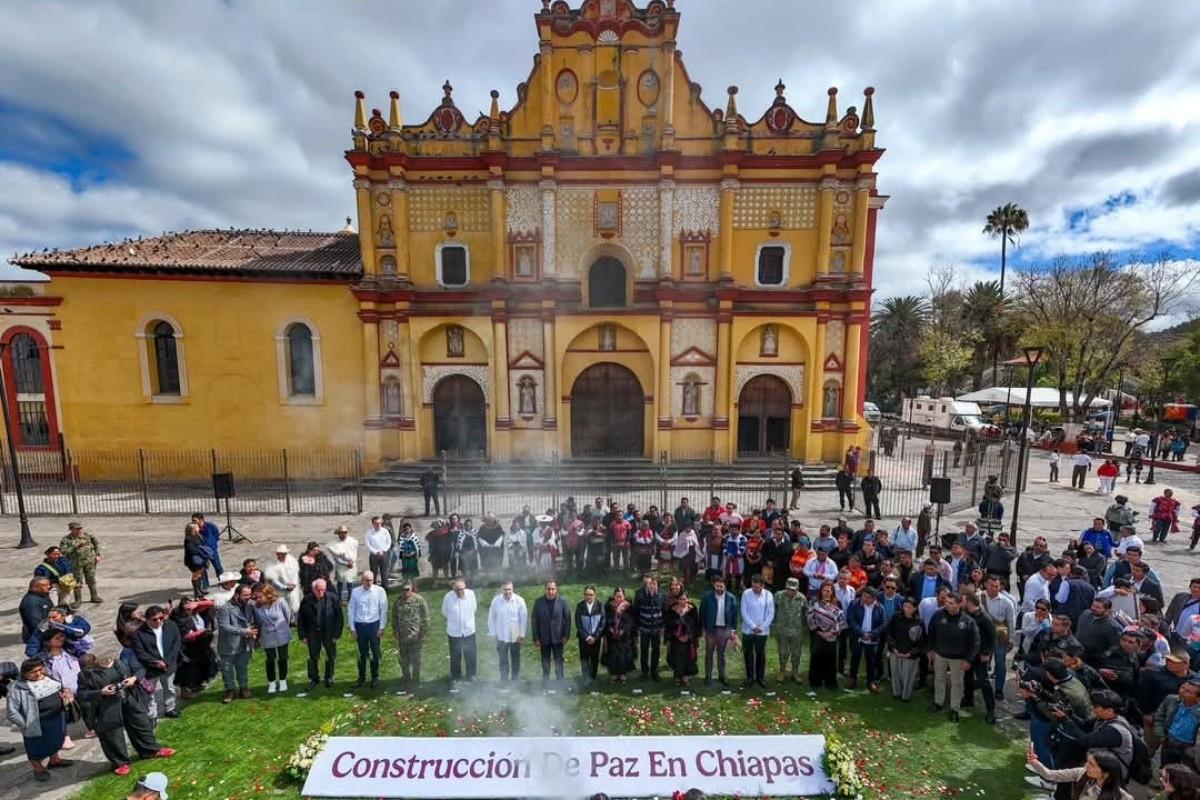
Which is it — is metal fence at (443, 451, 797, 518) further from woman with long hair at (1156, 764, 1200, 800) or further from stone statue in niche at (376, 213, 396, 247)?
woman with long hair at (1156, 764, 1200, 800)

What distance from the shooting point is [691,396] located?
21766 millimetres

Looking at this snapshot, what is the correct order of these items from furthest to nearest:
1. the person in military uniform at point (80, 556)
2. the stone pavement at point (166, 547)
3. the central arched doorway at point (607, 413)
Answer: the central arched doorway at point (607, 413) → the person in military uniform at point (80, 556) → the stone pavement at point (166, 547)

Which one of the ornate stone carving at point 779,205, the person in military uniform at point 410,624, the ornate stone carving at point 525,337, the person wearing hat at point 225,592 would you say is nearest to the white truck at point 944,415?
the ornate stone carving at point 779,205

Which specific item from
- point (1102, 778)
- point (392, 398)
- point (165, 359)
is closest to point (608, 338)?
point (392, 398)

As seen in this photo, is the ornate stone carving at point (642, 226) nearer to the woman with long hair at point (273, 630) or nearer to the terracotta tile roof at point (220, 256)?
the terracotta tile roof at point (220, 256)

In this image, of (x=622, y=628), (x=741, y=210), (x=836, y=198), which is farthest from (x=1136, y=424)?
(x=622, y=628)

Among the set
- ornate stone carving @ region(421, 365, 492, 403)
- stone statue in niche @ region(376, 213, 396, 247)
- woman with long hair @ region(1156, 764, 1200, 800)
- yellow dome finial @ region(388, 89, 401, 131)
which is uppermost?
yellow dome finial @ region(388, 89, 401, 131)

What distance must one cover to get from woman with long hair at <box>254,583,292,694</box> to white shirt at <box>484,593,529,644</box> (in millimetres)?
2880

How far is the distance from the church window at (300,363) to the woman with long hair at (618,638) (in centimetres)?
1948

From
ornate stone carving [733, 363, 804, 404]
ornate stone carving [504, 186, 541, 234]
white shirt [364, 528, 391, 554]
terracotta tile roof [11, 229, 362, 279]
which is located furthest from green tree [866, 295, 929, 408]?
white shirt [364, 528, 391, 554]

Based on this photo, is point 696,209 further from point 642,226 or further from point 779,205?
point 779,205

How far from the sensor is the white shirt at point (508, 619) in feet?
24.9

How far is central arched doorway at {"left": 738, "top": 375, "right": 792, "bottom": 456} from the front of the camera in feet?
72.5

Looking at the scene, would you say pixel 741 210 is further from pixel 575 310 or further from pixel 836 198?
pixel 575 310
